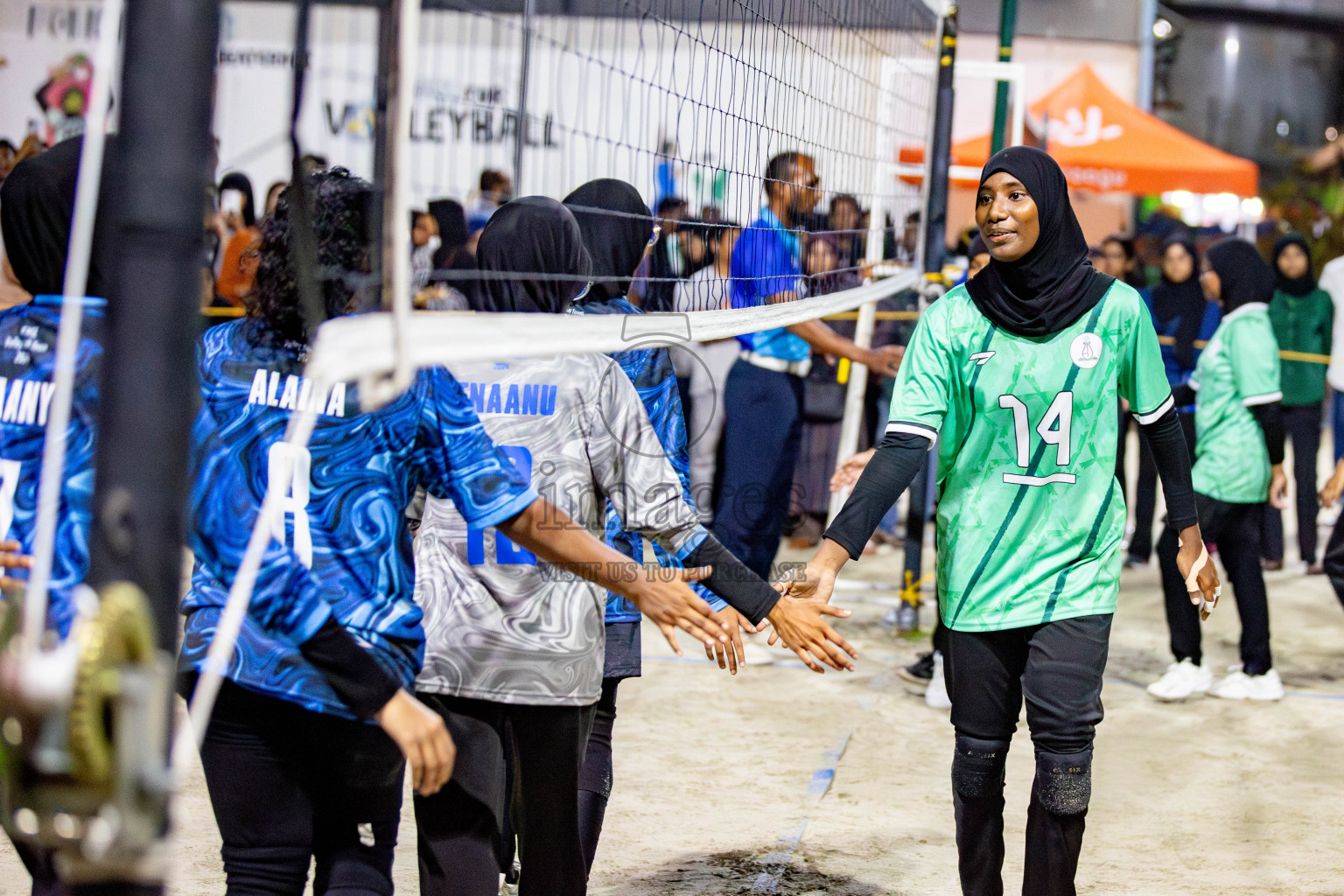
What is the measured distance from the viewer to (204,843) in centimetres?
393

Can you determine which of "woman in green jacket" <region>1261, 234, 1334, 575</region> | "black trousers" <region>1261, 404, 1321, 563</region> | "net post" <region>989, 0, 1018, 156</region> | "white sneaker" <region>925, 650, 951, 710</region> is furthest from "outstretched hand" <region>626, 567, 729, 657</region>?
"black trousers" <region>1261, 404, 1321, 563</region>

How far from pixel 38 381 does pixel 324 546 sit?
1.78 feet

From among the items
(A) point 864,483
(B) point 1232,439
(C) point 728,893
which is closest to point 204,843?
(C) point 728,893

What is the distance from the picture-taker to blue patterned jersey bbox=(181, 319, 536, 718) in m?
2.18

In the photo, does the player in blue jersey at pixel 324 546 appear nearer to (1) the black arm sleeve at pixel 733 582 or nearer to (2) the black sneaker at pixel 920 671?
(1) the black arm sleeve at pixel 733 582

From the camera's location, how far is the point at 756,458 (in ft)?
20.2

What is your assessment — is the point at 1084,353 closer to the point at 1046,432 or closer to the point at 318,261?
the point at 1046,432

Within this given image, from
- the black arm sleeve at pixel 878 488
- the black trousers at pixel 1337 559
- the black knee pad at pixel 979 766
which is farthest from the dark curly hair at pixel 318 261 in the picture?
the black trousers at pixel 1337 559

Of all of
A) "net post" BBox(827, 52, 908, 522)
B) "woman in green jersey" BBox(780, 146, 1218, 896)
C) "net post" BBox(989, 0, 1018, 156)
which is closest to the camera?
"woman in green jersey" BBox(780, 146, 1218, 896)

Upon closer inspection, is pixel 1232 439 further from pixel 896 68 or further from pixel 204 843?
pixel 204 843

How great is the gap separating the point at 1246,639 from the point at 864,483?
339 cm

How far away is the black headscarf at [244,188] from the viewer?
31.9 feet

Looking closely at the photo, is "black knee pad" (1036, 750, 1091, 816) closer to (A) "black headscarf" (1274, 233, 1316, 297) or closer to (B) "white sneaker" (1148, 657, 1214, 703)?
(B) "white sneaker" (1148, 657, 1214, 703)

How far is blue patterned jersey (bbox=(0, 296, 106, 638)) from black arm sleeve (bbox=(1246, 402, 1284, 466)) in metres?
4.74
